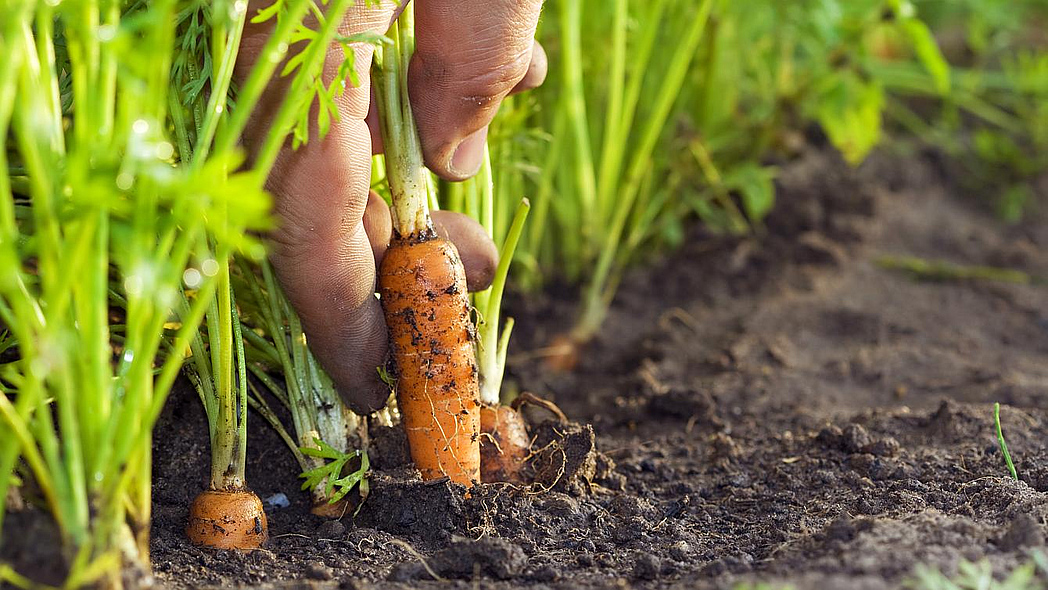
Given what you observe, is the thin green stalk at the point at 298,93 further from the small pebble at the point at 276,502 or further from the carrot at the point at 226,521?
the small pebble at the point at 276,502

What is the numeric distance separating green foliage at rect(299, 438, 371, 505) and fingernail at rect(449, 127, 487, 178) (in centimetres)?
39

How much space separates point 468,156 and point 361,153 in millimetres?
201

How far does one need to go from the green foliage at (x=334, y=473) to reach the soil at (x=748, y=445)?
0.12 feet

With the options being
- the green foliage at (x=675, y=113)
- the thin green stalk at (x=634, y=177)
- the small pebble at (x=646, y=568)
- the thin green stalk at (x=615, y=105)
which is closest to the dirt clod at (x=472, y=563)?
the small pebble at (x=646, y=568)

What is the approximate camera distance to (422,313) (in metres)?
1.29

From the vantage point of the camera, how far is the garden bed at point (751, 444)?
1117 mm

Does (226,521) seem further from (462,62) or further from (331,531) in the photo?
Result: (462,62)

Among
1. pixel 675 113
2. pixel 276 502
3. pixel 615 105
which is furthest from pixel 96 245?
pixel 675 113

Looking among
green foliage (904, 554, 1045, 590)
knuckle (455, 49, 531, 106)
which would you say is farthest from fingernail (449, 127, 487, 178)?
green foliage (904, 554, 1045, 590)

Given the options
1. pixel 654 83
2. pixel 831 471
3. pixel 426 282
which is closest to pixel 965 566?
pixel 831 471

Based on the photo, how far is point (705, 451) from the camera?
5.33 ft

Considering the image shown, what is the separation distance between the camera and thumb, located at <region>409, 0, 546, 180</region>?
3.76ft

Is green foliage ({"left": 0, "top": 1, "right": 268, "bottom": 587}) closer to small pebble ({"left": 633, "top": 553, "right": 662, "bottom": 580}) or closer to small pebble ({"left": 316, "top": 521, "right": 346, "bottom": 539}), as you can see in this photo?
small pebble ({"left": 316, "top": 521, "right": 346, "bottom": 539})

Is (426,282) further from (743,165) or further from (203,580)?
(743,165)
